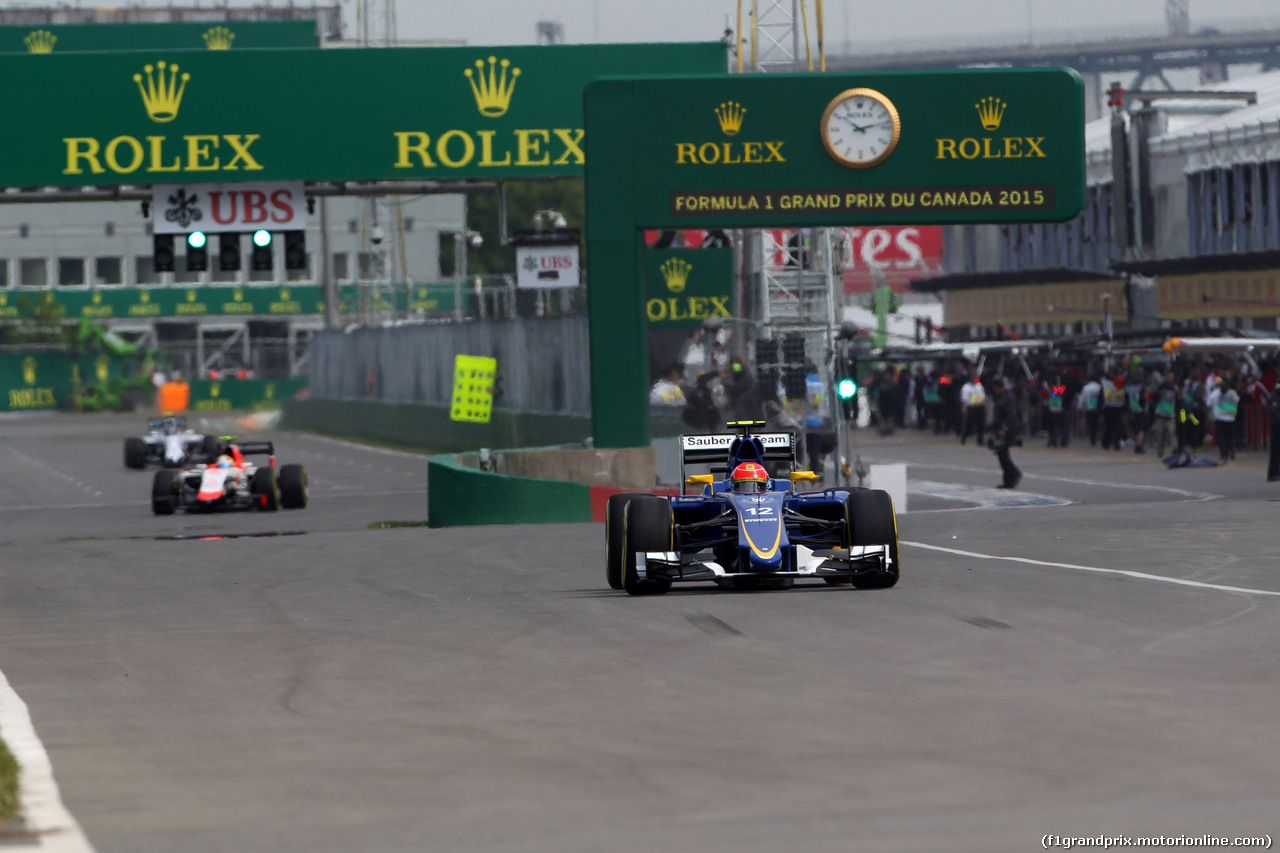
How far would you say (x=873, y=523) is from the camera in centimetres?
1436

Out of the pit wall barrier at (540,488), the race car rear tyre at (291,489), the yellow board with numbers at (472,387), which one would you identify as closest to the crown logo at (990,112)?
the pit wall barrier at (540,488)

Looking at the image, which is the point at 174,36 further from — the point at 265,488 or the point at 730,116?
the point at 730,116

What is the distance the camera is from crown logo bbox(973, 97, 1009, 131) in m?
25.0

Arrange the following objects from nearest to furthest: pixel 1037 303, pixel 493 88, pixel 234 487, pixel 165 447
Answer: pixel 234 487
pixel 493 88
pixel 165 447
pixel 1037 303

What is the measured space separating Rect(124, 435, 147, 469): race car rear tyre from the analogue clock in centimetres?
1870

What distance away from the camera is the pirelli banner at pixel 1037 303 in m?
49.5

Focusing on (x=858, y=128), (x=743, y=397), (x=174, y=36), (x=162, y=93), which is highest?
(x=174, y=36)

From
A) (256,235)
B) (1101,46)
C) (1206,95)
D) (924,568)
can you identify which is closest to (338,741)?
(924,568)

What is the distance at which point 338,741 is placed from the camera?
331 inches

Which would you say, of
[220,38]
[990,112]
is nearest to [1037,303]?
[220,38]

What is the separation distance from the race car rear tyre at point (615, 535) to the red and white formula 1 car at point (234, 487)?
13.9 m

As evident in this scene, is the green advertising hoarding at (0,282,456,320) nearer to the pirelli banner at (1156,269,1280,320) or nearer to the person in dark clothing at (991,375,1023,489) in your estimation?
the pirelli banner at (1156,269,1280,320)

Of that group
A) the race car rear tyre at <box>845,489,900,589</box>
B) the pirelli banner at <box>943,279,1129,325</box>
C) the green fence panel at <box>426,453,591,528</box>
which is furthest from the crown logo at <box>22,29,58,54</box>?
the race car rear tyre at <box>845,489,900,589</box>

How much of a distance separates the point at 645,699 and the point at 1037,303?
46.1 m
